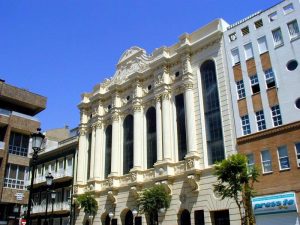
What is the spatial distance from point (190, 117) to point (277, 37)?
10.4 metres

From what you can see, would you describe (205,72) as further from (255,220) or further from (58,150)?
(58,150)

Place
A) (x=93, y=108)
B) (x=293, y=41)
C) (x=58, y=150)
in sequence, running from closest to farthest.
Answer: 1. (x=293, y=41)
2. (x=93, y=108)
3. (x=58, y=150)

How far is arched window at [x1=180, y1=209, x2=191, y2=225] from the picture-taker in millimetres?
31206

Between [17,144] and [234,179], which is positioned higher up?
[17,144]

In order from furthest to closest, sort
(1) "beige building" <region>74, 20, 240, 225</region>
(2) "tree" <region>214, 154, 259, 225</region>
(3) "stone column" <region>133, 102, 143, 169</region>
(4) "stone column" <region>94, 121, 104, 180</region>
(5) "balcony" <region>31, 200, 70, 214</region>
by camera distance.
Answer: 1. (5) "balcony" <region>31, 200, 70, 214</region>
2. (4) "stone column" <region>94, 121, 104, 180</region>
3. (3) "stone column" <region>133, 102, 143, 169</region>
4. (1) "beige building" <region>74, 20, 240, 225</region>
5. (2) "tree" <region>214, 154, 259, 225</region>

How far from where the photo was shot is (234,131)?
29.5 meters

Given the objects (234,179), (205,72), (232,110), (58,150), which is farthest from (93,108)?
(234,179)

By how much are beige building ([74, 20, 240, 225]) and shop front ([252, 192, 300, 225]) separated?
2.42 meters

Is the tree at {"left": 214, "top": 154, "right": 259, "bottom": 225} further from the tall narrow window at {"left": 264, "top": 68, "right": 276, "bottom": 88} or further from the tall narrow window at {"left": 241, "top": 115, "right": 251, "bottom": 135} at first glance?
the tall narrow window at {"left": 264, "top": 68, "right": 276, "bottom": 88}

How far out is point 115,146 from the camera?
4022 centimetres

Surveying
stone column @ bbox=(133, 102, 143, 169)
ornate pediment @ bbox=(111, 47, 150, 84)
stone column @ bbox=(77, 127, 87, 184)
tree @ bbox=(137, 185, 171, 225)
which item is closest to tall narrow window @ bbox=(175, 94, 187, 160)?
tree @ bbox=(137, 185, 171, 225)

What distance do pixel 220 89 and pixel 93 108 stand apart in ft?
65.8

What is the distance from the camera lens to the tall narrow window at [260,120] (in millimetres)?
27638

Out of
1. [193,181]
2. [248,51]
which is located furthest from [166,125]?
[248,51]
